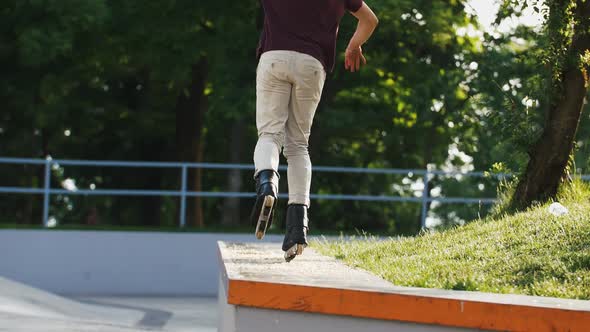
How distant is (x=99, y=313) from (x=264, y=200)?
268 inches

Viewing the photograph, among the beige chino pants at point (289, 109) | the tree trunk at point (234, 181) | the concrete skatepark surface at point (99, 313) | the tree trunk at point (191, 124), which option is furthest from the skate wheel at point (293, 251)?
the tree trunk at point (191, 124)

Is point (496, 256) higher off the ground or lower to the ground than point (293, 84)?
lower

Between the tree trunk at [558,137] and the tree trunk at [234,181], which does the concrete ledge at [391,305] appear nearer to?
the tree trunk at [558,137]

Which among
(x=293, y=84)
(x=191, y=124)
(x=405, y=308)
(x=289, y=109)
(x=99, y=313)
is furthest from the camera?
(x=191, y=124)

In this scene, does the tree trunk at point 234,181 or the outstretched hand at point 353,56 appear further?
the tree trunk at point 234,181

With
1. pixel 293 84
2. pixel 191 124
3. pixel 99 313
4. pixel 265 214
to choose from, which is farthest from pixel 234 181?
pixel 265 214

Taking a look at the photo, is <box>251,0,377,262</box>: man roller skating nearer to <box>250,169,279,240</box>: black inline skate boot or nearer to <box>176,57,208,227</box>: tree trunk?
<box>250,169,279,240</box>: black inline skate boot

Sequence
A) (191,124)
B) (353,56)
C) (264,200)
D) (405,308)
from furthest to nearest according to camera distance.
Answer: (191,124) < (353,56) < (264,200) < (405,308)

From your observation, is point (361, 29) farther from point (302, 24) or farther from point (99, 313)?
point (99, 313)

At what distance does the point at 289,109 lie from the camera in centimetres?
614

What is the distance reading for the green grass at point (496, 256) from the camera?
16.8 ft

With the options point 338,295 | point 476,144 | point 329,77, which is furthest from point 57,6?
point 338,295

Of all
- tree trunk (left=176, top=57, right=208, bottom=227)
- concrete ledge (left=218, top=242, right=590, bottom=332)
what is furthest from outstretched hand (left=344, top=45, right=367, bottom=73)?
tree trunk (left=176, top=57, right=208, bottom=227)

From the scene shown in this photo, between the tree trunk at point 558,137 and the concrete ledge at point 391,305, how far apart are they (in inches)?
177
